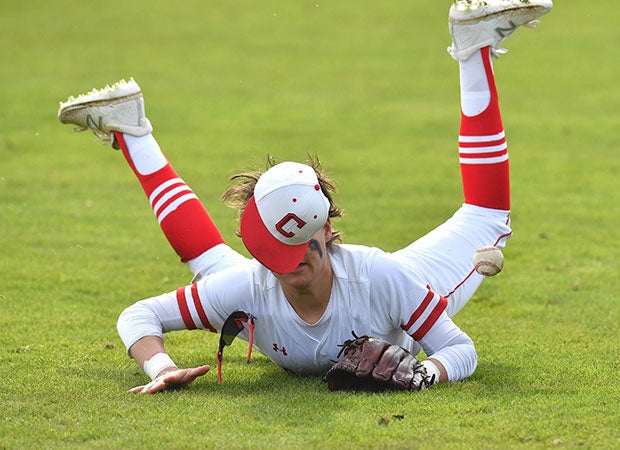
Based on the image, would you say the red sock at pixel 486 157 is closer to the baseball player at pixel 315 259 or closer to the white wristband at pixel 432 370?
the baseball player at pixel 315 259

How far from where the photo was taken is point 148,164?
25.5 ft

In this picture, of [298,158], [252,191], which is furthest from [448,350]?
[298,158]

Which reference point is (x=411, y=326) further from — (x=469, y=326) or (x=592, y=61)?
(x=592, y=61)

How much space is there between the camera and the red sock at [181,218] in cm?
745

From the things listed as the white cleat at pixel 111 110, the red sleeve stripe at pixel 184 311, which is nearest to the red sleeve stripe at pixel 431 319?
the red sleeve stripe at pixel 184 311

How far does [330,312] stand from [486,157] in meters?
1.85

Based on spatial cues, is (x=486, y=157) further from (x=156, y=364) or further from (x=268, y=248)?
(x=156, y=364)

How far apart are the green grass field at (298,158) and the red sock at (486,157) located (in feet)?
3.12

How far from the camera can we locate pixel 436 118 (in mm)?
17891

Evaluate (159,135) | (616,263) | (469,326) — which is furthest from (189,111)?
(469,326)

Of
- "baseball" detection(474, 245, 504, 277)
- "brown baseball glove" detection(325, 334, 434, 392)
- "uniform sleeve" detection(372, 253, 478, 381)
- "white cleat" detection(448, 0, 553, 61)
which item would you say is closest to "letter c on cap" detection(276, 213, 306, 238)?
"uniform sleeve" detection(372, 253, 478, 381)

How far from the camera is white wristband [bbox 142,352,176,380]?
6148 millimetres

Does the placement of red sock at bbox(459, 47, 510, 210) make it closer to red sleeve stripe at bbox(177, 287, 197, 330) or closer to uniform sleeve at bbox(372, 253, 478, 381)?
uniform sleeve at bbox(372, 253, 478, 381)

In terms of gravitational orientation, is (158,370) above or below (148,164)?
below
